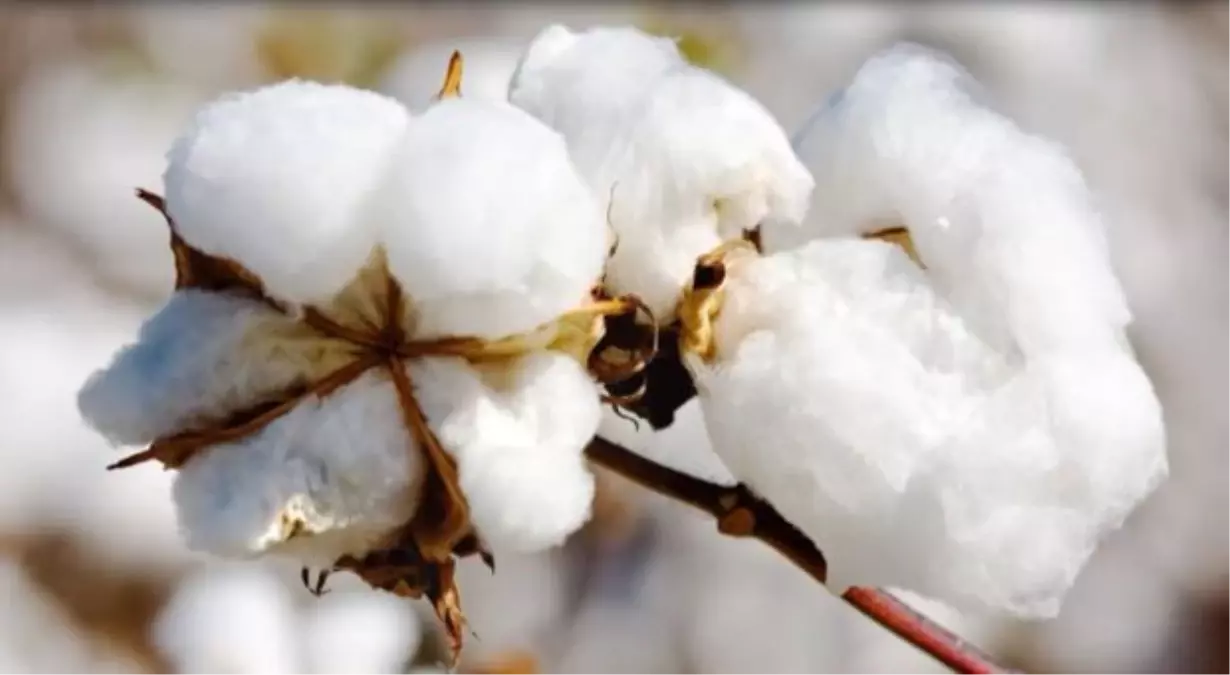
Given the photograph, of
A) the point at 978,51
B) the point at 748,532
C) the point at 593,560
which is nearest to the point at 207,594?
the point at 748,532

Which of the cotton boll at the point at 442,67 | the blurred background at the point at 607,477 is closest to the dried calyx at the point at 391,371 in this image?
the blurred background at the point at 607,477

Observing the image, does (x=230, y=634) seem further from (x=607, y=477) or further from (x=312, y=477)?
(x=607, y=477)

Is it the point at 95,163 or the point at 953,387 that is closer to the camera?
the point at 953,387

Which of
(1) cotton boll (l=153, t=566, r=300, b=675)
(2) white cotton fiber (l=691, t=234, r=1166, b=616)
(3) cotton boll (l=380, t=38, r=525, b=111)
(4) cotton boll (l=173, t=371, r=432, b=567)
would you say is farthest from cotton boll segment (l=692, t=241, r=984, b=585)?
(3) cotton boll (l=380, t=38, r=525, b=111)

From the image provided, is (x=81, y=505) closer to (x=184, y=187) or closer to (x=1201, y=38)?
(x=184, y=187)

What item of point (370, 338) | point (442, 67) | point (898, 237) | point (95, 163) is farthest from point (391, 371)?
point (95, 163)

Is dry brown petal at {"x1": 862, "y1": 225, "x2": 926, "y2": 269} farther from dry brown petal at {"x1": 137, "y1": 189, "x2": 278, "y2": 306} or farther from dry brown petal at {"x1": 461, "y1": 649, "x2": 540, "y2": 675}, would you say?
dry brown petal at {"x1": 461, "y1": 649, "x2": 540, "y2": 675}

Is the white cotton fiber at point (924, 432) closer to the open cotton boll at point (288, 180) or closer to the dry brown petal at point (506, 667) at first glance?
the open cotton boll at point (288, 180)
